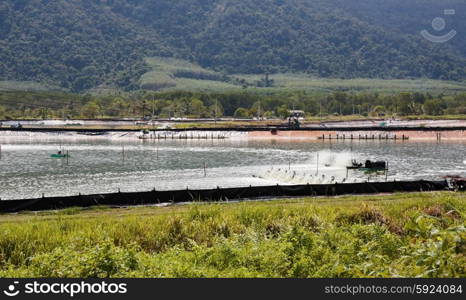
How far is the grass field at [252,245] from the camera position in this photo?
16.5 metres

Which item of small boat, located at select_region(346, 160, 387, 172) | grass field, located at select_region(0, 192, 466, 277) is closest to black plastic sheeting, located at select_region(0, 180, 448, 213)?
grass field, located at select_region(0, 192, 466, 277)

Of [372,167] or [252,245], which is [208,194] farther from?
[372,167]

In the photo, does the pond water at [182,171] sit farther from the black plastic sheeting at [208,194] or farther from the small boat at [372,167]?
the black plastic sheeting at [208,194]

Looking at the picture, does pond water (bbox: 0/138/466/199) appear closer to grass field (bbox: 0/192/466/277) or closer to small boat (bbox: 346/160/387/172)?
small boat (bbox: 346/160/387/172)

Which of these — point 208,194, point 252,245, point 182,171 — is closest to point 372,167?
point 182,171

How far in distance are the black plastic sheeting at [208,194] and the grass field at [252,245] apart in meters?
6.07

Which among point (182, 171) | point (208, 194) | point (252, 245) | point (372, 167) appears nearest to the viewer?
point (252, 245)

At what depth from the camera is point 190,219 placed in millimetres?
32438

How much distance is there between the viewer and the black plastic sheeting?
45.9 meters

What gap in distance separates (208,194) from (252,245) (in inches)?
1067

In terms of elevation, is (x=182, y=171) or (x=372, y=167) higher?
(x=372, y=167)

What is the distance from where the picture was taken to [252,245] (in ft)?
76.2

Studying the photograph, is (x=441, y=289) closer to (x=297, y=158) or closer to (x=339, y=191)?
(x=339, y=191)

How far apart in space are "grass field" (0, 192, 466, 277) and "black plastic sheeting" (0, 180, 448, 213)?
19.9ft
